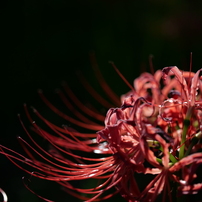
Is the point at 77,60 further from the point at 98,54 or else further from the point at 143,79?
the point at 143,79

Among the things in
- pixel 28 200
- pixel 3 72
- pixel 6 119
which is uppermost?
pixel 3 72

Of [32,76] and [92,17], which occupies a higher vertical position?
[92,17]

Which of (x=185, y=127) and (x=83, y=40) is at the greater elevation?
(x=83, y=40)

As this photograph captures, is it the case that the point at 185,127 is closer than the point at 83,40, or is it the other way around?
the point at 185,127

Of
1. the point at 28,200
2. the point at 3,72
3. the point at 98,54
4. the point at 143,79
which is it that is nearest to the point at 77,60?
the point at 98,54

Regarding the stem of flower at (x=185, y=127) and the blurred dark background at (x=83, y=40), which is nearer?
the stem of flower at (x=185, y=127)

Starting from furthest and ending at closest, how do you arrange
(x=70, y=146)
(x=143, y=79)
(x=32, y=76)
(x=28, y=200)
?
(x=32, y=76) < (x=28, y=200) < (x=143, y=79) < (x=70, y=146)

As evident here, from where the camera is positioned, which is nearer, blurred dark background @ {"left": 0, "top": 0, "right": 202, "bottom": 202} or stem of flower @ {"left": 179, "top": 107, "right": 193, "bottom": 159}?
stem of flower @ {"left": 179, "top": 107, "right": 193, "bottom": 159}

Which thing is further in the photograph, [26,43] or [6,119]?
[26,43]
